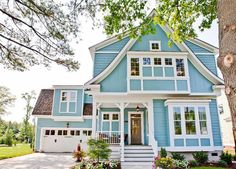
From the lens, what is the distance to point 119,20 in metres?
5.88

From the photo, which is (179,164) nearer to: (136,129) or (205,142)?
(205,142)

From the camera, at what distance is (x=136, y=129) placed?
44.8 feet

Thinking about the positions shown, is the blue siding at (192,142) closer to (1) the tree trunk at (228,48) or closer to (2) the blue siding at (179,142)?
(2) the blue siding at (179,142)

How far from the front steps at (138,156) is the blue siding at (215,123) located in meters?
3.83

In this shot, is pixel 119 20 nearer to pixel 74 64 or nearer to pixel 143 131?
pixel 74 64

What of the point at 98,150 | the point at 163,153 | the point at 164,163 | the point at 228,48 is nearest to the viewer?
the point at 228,48

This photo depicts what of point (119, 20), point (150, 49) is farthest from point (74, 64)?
point (150, 49)

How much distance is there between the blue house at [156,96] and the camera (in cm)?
1104

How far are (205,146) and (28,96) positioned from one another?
3365cm

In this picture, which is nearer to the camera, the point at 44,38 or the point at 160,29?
the point at 44,38

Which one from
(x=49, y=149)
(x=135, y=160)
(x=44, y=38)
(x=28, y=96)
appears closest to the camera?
(x=44, y=38)

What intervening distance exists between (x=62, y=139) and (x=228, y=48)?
19.0 m

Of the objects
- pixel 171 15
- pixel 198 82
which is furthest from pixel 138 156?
pixel 171 15

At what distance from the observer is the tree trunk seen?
1447 millimetres
